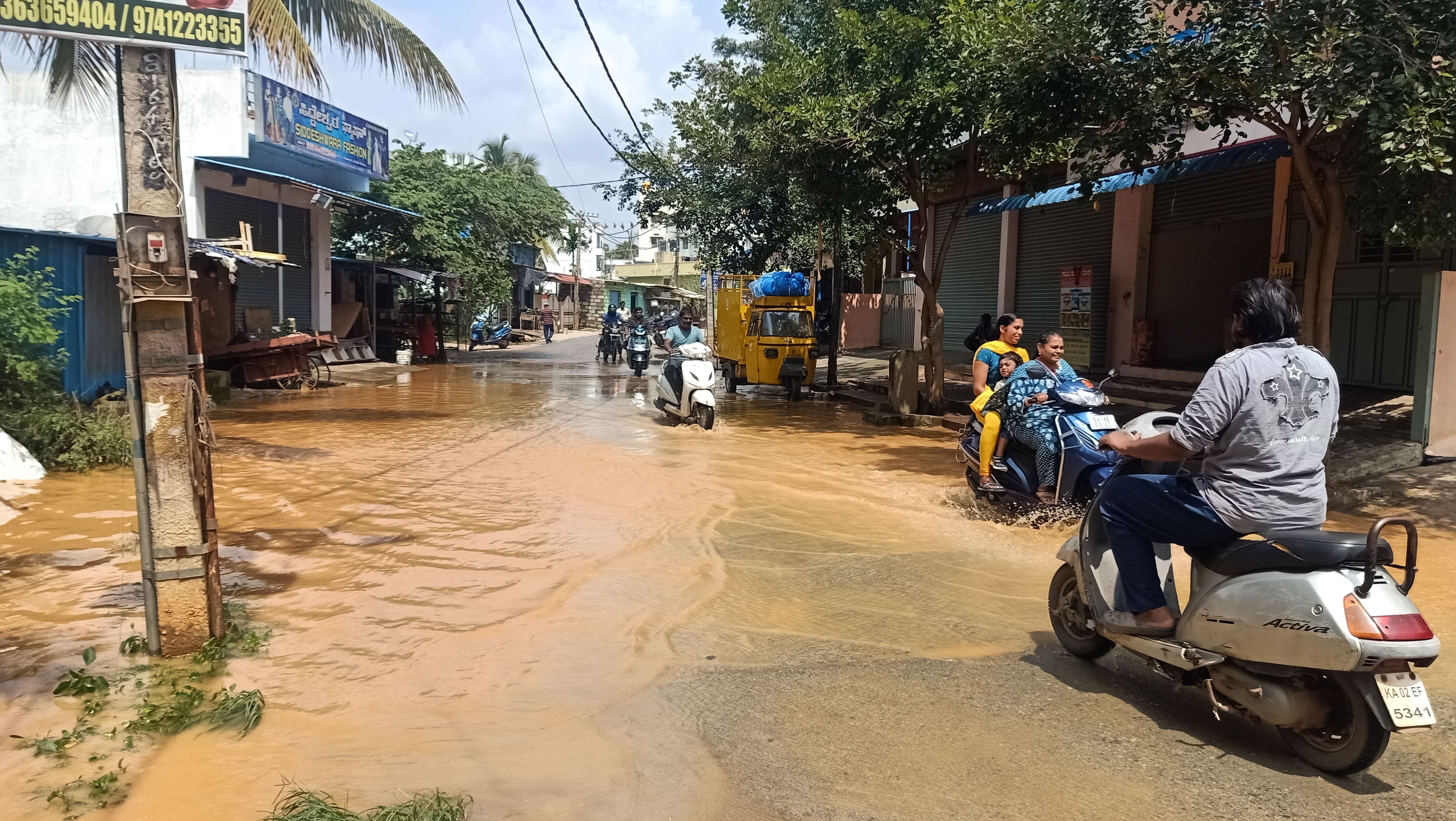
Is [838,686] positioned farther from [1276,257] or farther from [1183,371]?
[1183,371]

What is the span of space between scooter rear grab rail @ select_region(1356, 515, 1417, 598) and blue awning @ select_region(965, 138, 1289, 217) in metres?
7.21

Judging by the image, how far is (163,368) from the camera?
4309 millimetres

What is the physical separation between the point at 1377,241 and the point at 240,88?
18.5 metres

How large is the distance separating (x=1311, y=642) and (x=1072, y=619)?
4.57ft

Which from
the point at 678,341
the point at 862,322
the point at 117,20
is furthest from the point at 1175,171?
the point at 862,322

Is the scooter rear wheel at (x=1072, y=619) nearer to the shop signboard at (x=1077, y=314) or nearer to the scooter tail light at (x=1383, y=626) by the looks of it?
Result: the scooter tail light at (x=1383, y=626)

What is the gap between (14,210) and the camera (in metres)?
17.6

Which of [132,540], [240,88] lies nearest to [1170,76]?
[132,540]

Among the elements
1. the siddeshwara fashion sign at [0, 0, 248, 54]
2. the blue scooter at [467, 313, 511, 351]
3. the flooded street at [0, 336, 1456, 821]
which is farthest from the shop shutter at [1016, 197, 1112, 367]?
the blue scooter at [467, 313, 511, 351]

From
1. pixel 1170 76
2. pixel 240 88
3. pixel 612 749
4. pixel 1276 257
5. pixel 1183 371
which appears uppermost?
pixel 240 88

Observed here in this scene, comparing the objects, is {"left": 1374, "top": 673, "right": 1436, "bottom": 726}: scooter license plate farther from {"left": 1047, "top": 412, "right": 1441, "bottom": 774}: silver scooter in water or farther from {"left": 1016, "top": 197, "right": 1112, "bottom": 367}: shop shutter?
{"left": 1016, "top": 197, "right": 1112, "bottom": 367}: shop shutter

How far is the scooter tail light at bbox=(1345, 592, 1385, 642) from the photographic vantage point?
312 cm

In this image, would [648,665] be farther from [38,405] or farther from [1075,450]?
[38,405]

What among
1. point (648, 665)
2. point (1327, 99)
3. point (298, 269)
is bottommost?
point (648, 665)
